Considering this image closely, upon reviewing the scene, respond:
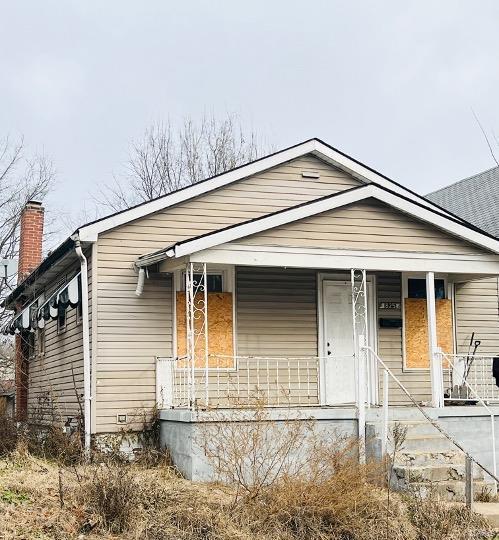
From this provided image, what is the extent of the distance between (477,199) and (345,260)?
948 centimetres

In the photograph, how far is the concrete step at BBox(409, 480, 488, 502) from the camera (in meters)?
11.0

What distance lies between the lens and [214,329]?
47.6ft

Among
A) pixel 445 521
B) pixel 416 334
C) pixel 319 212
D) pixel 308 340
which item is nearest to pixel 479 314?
pixel 416 334

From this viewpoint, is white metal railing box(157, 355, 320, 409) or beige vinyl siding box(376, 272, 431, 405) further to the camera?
beige vinyl siding box(376, 272, 431, 405)

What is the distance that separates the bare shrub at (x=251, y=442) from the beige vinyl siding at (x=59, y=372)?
303 centimetres

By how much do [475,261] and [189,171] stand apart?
24.3 m

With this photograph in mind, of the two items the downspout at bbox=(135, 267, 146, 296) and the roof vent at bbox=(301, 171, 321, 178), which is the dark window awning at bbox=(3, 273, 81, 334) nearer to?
the downspout at bbox=(135, 267, 146, 296)

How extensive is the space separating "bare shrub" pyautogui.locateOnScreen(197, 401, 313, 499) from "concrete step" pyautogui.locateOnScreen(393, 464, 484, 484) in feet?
4.45

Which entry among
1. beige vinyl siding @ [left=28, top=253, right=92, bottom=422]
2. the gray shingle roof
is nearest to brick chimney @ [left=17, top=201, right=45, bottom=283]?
beige vinyl siding @ [left=28, top=253, right=92, bottom=422]

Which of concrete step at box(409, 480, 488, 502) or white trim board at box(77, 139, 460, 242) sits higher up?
white trim board at box(77, 139, 460, 242)

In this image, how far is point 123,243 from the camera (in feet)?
47.0

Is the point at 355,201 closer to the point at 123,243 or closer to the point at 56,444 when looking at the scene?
the point at 123,243

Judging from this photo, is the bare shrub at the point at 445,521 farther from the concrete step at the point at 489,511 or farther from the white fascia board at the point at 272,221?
the white fascia board at the point at 272,221

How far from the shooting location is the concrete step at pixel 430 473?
1123 centimetres
